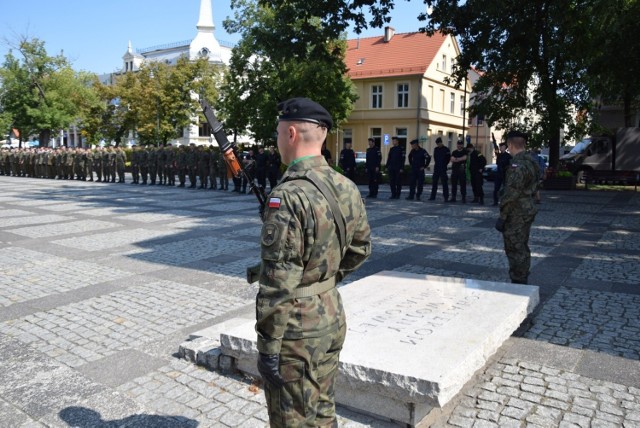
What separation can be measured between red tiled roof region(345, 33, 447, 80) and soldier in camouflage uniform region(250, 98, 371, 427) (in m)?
43.4

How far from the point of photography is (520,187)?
6.17 metres

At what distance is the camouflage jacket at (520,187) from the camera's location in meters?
6.16

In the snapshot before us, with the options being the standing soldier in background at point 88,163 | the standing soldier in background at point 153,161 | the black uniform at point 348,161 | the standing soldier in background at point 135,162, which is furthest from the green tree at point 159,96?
the black uniform at point 348,161

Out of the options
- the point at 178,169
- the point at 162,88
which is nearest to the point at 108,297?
the point at 178,169

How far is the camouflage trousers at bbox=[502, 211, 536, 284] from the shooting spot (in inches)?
244

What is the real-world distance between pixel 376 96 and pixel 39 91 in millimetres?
28542

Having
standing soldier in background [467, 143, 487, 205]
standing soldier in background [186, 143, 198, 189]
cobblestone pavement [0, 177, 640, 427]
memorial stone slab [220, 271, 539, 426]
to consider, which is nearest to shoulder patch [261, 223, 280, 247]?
memorial stone slab [220, 271, 539, 426]

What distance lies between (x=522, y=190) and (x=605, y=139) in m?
24.5

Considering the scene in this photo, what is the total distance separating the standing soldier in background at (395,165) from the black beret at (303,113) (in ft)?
46.6

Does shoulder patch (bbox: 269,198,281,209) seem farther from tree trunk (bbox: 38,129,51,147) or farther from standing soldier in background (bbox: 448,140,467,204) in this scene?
tree trunk (bbox: 38,129,51,147)

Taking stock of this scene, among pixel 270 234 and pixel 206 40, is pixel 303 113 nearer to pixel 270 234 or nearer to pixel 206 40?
pixel 270 234

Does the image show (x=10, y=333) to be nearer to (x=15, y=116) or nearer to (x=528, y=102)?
(x=528, y=102)

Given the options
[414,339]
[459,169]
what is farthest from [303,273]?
[459,169]

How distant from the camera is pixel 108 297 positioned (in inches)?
245
